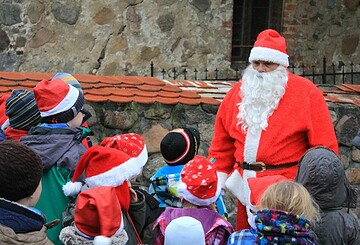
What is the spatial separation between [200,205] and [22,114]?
1.11 meters

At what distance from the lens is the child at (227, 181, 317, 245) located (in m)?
2.74

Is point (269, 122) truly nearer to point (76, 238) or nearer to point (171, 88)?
point (76, 238)

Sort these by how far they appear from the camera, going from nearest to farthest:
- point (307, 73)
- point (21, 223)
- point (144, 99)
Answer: point (21, 223) → point (144, 99) → point (307, 73)

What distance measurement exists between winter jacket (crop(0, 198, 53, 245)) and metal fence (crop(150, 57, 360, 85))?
6.39m

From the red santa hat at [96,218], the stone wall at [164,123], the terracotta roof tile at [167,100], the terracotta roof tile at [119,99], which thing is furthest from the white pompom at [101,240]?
the terracotta roof tile at [167,100]

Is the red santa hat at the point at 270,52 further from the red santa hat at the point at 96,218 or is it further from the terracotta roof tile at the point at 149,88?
the red santa hat at the point at 96,218

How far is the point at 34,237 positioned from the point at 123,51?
6.45m

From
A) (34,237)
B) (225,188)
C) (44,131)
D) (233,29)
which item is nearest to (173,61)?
(233,29)

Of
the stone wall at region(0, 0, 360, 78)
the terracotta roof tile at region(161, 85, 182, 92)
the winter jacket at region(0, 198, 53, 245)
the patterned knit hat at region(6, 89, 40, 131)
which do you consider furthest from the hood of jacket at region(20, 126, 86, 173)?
the stone wall at region(0, 0, 360, 78)

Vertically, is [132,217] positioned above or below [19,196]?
below

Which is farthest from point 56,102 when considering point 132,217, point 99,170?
point 132,217

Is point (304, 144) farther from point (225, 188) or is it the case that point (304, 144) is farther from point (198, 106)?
point (198, 106)

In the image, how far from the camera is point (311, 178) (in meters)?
3.23

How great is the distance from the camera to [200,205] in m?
3.44
